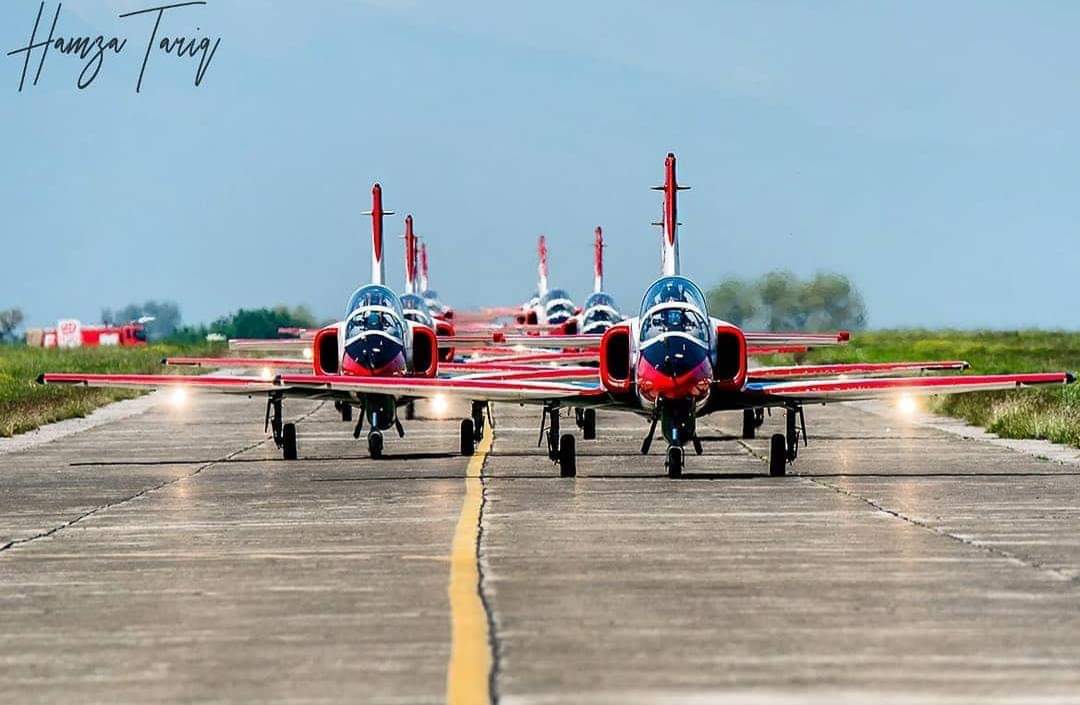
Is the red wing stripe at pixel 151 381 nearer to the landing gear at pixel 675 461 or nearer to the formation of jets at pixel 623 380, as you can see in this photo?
the formation of jets at pixel 623 380

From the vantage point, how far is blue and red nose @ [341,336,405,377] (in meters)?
29.0

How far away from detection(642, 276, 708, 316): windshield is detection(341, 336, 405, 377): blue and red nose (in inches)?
200

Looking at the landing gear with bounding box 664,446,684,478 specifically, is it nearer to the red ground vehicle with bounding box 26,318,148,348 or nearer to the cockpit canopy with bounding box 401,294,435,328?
the cockpit canopy with bounding box 401,294,435,328

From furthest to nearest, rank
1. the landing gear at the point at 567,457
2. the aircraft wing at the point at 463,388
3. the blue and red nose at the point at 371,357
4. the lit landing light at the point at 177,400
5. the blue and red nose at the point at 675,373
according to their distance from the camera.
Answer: the lit landing light at the point at 177,400, the blue and red nose at the point at 371,357, the aircraft wing at the point at 463,388, the landing gear at the point at 567,457, the blue and red nose at the point at 675,373

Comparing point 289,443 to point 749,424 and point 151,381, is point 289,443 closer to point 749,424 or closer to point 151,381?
point 151,381

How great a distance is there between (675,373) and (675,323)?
2.24ft

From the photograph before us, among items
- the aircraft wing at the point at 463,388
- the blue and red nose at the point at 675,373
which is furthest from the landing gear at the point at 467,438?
the blue and red nose at the point at 675,373

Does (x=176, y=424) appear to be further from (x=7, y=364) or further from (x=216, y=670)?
(x=7, y=364)

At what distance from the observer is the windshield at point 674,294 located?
24500mm

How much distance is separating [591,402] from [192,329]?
147884 millimetres

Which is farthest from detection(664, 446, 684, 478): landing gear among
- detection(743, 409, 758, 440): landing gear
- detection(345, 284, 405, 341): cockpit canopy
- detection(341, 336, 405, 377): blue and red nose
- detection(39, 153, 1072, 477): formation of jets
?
detection(743, 409, 758, 440): landing gear

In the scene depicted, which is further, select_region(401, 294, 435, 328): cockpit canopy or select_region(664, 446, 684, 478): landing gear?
select_region(401, 294, 435, 328): cockpit canopy

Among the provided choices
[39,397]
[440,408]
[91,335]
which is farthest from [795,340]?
[91,335]

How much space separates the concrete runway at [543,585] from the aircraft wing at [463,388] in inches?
36.1
